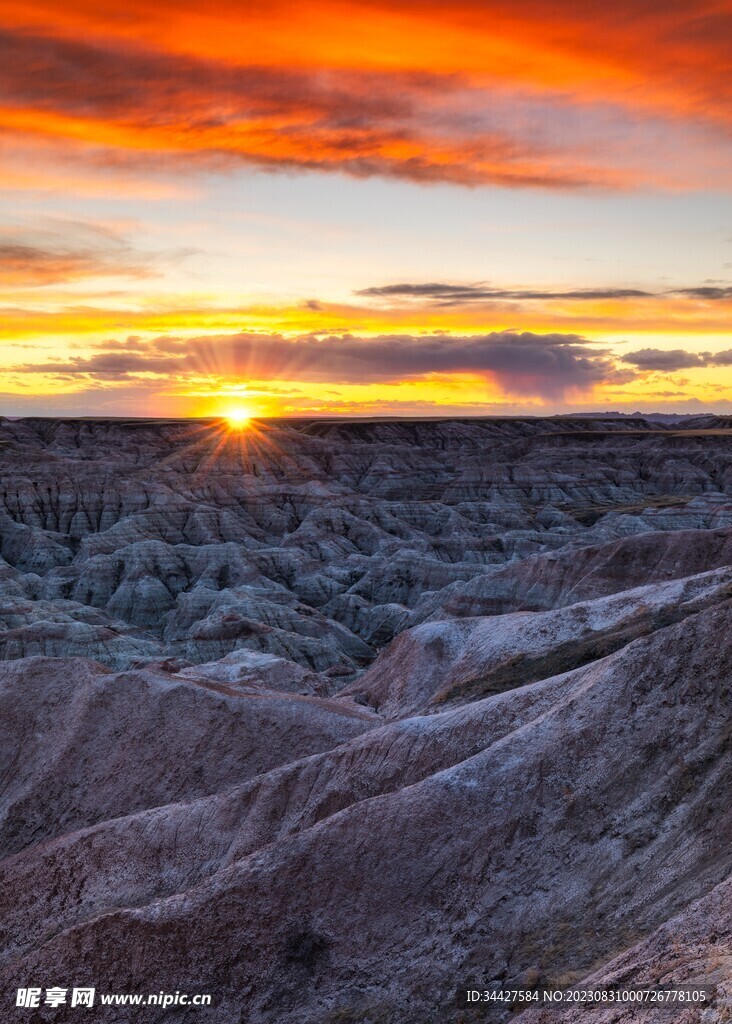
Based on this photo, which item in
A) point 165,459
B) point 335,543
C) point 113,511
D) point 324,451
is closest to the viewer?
point 335,543

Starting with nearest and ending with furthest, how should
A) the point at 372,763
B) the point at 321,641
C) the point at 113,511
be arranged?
1. the point at 372,763
2. the point at 321,641
3. the point at 113,511

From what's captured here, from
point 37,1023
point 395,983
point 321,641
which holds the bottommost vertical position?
point 321,641

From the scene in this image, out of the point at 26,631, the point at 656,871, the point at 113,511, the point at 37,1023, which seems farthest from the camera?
the point at 113,511

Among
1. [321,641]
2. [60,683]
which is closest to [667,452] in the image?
[321,641]

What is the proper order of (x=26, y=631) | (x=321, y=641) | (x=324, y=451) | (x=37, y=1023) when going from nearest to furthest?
(x=37, y=1023) → (x=26, y=631) → (x=321, y=641) → (x=324, y=451)

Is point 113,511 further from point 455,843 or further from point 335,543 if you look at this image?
point 455,843

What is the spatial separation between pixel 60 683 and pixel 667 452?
122 metres

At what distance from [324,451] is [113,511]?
4979 centimetres

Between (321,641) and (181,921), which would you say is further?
(321,641)

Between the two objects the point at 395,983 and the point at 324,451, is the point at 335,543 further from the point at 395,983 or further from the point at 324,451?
Answer: the point at 395,983

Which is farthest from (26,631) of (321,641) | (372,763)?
(372,763)

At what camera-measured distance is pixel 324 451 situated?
15000cm

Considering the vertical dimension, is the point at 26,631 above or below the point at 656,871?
below

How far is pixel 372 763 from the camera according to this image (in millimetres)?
26125
